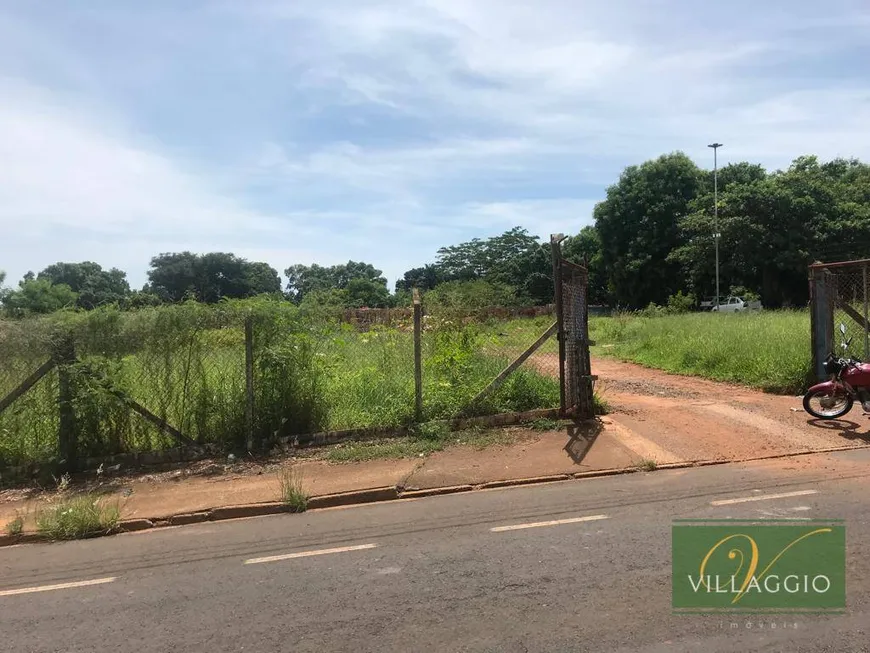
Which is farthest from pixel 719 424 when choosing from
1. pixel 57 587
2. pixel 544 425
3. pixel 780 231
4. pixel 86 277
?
pixel 86 277

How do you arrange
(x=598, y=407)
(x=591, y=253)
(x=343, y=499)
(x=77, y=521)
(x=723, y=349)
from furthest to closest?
(x=591, y=253)
(x=723, y=349)
(x=598, y=407)
(x=343, y=499)
(x=77, y=521)

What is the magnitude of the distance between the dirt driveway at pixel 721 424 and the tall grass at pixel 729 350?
554mm

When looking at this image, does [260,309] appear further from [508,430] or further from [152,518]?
[508,430]

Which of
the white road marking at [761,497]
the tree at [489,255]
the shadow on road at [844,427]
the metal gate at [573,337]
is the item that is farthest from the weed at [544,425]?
the tree at [489,255]

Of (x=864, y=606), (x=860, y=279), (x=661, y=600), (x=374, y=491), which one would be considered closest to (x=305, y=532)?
(x=374, y=491)

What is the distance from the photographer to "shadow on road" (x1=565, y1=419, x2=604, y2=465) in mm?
7311

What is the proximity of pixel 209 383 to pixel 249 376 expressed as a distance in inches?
23.1

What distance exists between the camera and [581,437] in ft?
26.0

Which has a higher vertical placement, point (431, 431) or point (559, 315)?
point (559, 315)

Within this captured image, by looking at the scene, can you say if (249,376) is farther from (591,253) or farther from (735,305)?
(591,253)

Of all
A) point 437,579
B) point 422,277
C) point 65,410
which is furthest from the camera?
point 422,277

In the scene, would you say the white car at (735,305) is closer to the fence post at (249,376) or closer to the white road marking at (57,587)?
the fence post at (249,376)

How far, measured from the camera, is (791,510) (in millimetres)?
5055

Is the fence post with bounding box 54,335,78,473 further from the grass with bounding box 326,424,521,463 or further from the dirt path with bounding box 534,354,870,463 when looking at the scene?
the dirt path with bounding box 534,354,870,463
